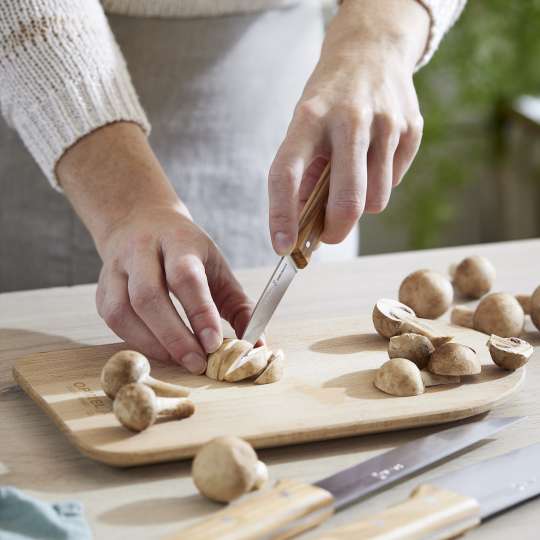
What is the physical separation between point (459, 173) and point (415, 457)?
275 cm

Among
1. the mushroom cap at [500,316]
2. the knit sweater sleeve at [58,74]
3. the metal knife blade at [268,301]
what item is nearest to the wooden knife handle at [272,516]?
the metal knife blade at [268,301]

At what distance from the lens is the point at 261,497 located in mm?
702

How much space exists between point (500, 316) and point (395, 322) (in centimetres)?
14

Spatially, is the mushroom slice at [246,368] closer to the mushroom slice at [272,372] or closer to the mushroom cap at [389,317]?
the mushroom slice at [272,372]

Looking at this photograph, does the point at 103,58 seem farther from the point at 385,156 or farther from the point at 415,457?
the point at 415,457

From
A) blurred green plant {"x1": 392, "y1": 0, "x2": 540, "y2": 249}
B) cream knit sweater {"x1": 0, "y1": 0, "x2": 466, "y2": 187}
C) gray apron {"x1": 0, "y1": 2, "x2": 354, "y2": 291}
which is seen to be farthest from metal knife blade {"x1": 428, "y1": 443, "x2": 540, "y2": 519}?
blurred green plant {"x1": 392, "y1": 0, "x2": 540, "y2": 249}

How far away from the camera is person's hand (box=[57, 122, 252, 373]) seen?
1.01 metres

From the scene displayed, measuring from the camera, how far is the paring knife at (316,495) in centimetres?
66

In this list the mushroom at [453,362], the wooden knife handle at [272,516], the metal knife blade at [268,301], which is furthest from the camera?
the metal knife blade at [268,301]

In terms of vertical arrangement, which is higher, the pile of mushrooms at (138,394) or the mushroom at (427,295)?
the pile of mushrooms at (138,394)

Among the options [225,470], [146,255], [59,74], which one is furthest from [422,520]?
[59,74]

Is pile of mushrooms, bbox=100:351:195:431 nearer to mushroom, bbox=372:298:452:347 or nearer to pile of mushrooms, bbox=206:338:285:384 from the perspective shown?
pile of mushrooms, bbox=206:338:285:384

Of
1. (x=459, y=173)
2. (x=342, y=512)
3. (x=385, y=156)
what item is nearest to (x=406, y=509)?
(x=342, y=512)

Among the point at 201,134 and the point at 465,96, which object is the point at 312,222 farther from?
the point at 465,96
